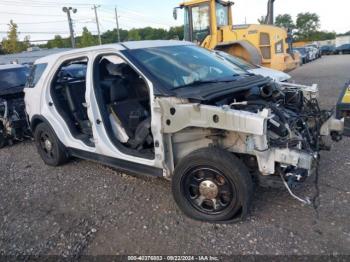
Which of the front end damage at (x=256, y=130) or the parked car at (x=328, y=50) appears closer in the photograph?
the front end damage at (x=256, y=130)

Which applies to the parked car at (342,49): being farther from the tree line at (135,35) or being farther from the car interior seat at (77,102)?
the car interior seat at (77,102)

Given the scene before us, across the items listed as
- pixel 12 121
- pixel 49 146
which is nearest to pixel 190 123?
pixel 49 146

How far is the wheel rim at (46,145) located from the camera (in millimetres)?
5367

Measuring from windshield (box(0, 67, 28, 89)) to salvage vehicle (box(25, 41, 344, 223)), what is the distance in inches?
119

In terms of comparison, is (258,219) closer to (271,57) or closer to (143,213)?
(143,213)

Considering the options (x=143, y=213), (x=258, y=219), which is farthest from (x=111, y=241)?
(x=258, y=219)

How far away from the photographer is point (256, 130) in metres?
2.93

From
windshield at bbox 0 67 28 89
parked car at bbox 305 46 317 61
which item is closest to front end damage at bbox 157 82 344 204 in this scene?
windshield at bbox 0 67 28 89

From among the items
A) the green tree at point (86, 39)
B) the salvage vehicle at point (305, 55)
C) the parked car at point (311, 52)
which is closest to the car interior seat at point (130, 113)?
the salvage vehicle at point (305, 55)

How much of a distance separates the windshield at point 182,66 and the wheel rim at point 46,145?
7.77 ft

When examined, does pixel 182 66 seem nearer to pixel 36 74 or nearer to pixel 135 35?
pixel 36 74

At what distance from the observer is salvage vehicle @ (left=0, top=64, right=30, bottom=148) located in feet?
22.9

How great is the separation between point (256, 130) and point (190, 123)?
0.68 metres

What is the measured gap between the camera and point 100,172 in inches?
200
